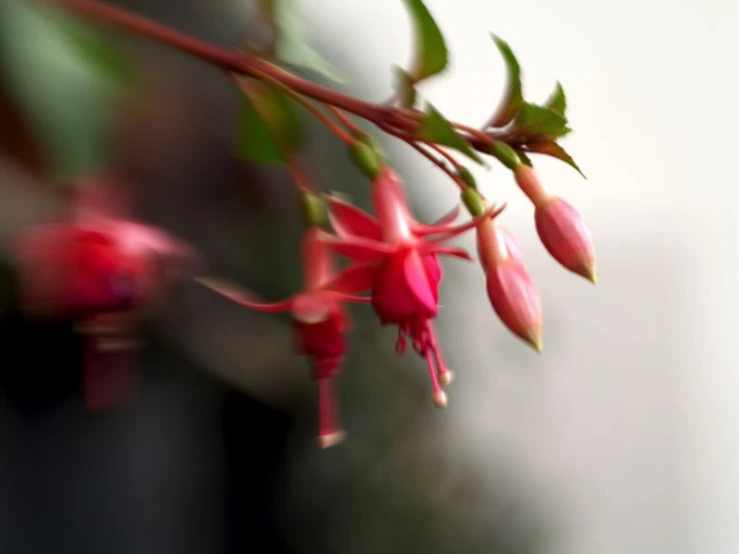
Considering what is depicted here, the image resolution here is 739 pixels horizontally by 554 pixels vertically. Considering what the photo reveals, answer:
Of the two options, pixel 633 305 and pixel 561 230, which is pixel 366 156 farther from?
pixel 633 305

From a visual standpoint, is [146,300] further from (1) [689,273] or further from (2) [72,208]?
(1) [689,273]

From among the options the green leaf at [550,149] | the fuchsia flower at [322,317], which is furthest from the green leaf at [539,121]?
the fuchsia flower at [322,317]

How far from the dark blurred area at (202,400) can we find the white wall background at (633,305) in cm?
20

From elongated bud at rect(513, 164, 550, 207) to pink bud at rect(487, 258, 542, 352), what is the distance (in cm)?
4

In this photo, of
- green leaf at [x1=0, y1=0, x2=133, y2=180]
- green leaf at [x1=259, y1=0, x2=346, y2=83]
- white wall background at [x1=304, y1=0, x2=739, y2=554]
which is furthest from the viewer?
white wall background at [x1=304, y1=0, x2=739, y2=554]

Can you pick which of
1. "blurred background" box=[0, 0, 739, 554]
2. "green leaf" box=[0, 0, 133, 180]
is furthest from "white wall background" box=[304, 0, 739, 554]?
"green leaf" box=[0, 0, 133, 180]

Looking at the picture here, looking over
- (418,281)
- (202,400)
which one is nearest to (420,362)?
(202,400)

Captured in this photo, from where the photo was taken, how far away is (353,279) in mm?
294

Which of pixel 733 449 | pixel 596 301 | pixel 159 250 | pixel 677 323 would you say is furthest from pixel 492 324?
pixel 159 250

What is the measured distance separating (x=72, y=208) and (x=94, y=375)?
0.12 m

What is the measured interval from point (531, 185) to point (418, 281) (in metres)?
0.08

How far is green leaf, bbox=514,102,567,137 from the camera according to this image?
264 mm

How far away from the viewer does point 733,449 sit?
30.0 inches

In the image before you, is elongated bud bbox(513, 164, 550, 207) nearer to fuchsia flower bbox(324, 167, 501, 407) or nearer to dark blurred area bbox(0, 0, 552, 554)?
fuchsia flower bbox(324, 167, 501, 407)
